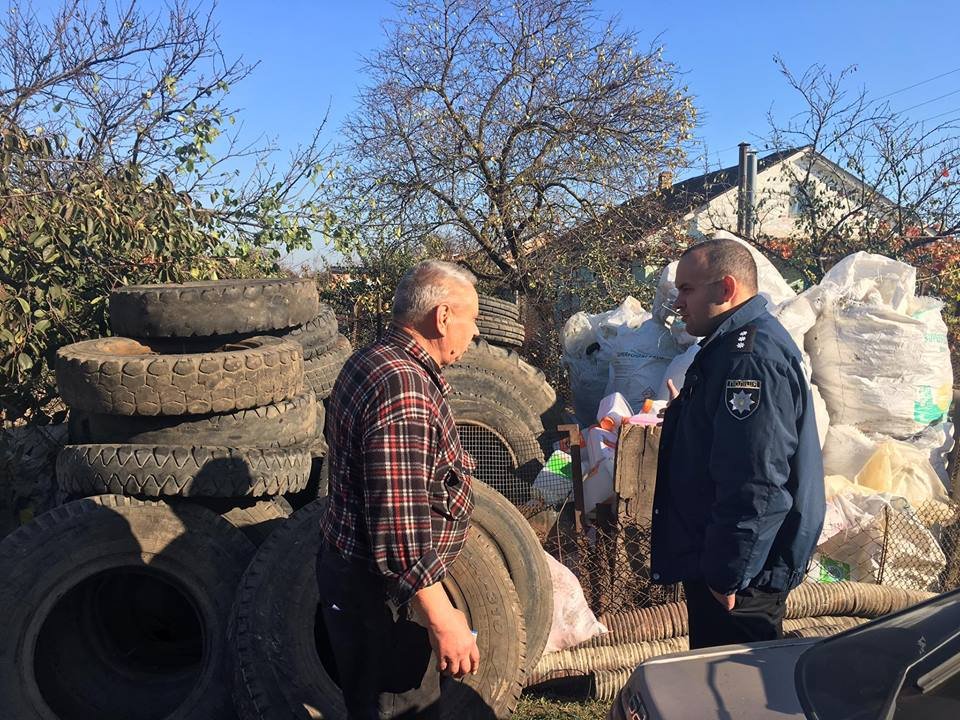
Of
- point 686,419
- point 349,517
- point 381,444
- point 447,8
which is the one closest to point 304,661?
point 349,517

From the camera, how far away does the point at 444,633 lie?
2002 mm

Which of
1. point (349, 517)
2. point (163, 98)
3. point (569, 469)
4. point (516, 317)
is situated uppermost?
point (163, 98)

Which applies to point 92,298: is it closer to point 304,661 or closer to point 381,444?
point 304,661

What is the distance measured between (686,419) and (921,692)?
3.55 feet

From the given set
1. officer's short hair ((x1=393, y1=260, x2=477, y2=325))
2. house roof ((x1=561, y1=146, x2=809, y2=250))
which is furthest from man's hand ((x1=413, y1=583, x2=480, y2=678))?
house roof ((x1=561, y1=146, x2=809, y2=250))

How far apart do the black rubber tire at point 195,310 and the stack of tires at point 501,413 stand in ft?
5.16

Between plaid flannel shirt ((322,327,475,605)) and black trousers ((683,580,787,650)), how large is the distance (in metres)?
0.92

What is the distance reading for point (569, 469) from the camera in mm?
4980

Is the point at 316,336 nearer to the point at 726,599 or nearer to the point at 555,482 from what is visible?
the point at 555,482

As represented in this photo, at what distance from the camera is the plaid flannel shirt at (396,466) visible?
1970 millimetres

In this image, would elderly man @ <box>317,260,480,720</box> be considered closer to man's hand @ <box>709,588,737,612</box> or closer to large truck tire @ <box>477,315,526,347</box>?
man's hand @ <box>709,588,737,612</box>

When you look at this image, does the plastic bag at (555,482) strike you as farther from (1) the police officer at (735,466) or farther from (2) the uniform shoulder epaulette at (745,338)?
(2) the uniform shoulder epaulette at (745,338)

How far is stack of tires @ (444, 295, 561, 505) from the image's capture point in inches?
225

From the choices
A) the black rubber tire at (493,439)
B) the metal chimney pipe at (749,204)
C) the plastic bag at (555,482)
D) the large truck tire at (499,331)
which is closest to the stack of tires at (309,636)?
the plastic bag at (555,482)
